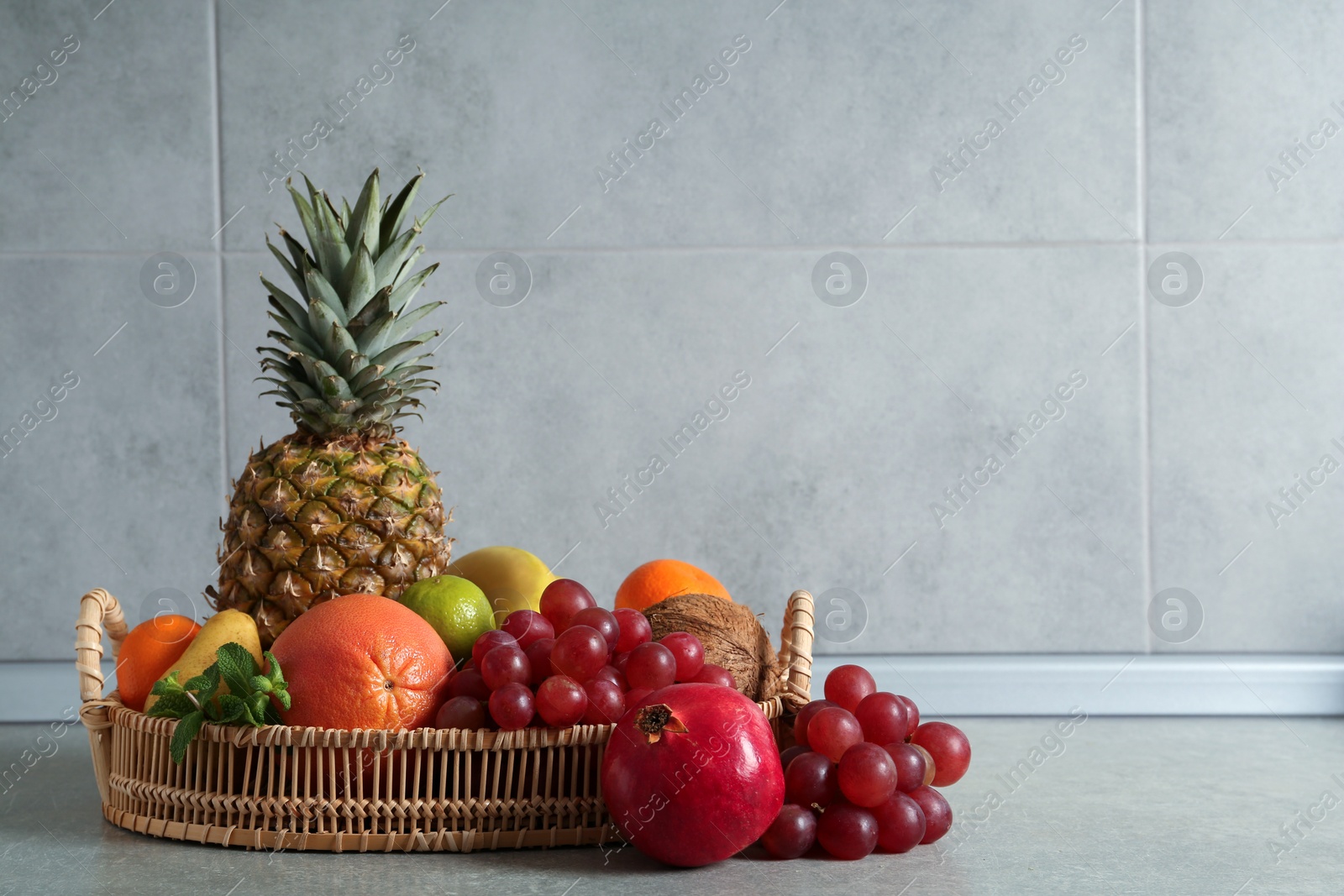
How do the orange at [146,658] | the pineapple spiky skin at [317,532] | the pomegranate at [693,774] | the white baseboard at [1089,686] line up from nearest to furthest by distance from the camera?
the pomegranate at [693,774] → the orange at [146,658] → the pineapple spiky skin at [317,532] → the white baseboard at [1089,686]

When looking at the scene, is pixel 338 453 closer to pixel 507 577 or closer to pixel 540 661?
pixel 507 577

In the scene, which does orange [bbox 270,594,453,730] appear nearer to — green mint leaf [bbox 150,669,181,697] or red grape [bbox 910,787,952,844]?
green mint leaf [bbox 150,669,181,697]

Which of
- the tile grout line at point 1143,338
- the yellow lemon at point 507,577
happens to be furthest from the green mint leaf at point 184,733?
the tile grout line at point 1143,338

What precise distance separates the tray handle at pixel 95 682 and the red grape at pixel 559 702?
44 centimetres

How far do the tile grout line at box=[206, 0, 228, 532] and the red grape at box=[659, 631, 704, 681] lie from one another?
1077 mm

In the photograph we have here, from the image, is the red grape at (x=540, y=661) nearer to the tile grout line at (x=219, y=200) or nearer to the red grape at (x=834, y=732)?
the red grape at (x=834, y=732)

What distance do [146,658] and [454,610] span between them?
0.30 metres

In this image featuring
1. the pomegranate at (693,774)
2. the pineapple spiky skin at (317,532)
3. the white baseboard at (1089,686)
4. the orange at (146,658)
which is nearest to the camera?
the pomegranate at (693,774)

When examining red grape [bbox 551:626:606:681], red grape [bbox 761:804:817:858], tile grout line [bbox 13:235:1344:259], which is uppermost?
tile grout line [bbox 13:235:1344:259]

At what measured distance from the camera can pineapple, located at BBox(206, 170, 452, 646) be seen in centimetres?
117

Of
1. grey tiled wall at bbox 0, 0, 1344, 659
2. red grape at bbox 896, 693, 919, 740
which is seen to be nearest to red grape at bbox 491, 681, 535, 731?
red grape at bbox 896, 693, 919, 740

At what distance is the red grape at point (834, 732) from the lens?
95 centimetres

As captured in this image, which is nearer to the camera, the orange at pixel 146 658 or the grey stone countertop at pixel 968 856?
the grey stone countertop at pixel 968 856

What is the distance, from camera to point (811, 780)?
0.95 meters
